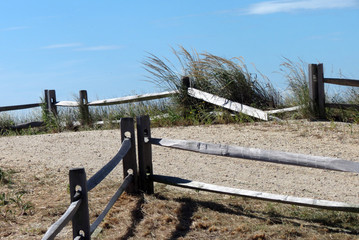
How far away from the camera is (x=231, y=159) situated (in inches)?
288

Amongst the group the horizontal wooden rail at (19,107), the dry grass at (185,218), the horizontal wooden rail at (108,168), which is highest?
the horizontal wooden rail at (19,107)

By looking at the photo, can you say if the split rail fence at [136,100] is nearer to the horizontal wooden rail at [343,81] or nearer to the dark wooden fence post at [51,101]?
the dark wooden fence post at [51,101]

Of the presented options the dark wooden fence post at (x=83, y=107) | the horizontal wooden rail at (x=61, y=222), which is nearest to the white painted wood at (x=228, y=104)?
the dark wooden fence post at (x=83, y=107)

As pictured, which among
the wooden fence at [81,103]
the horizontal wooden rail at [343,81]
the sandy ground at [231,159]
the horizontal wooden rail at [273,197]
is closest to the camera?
the horizontal wooden rail at [273,197]

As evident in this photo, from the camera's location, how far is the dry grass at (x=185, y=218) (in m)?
4.54

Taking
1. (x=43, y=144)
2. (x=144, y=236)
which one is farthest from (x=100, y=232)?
(x=43, y=144)

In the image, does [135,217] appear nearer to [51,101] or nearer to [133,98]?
[133,98]

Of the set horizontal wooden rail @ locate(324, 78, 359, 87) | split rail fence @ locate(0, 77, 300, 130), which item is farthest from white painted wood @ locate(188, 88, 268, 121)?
horizontal wooden rail @ locate(324, 78, 359, 87)

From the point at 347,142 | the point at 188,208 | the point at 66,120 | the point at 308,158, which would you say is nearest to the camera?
the point at 308,158

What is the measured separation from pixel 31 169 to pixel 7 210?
6.19 feet

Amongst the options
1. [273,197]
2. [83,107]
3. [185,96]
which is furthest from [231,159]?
[83,107]

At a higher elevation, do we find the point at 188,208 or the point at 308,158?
the point at 308,158

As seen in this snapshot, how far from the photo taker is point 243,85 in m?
10.9

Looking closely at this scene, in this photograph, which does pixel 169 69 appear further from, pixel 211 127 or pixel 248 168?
pixel 248 168
